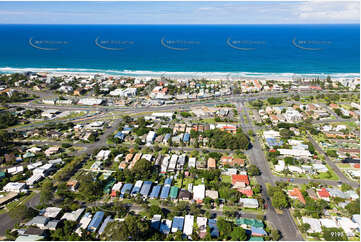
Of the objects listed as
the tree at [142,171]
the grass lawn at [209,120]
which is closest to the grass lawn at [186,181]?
the tree at [142,171]

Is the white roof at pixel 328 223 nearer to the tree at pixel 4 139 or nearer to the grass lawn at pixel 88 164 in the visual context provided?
the grass lawn at pixel 88 164

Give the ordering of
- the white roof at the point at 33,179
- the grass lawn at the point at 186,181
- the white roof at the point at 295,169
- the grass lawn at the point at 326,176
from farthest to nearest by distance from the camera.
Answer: the white roof at the point at 295,169 < the grass lawn at the point at 326,176 < the white roof at the point at 33,179 < the grass lawn at the point at 186,181

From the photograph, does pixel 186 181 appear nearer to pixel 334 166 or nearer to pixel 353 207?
pixel 353 207

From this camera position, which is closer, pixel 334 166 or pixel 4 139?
pixel 334 166

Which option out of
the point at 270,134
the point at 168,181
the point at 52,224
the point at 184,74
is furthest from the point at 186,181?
the point at 184,74

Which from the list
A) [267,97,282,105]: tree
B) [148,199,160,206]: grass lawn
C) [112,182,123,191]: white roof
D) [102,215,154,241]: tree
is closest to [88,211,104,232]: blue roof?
[102,215,154,241]: tree

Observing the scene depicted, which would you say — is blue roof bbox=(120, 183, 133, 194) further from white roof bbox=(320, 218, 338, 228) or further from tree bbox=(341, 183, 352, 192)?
tree bbox=(341, 183, 352, 192)
